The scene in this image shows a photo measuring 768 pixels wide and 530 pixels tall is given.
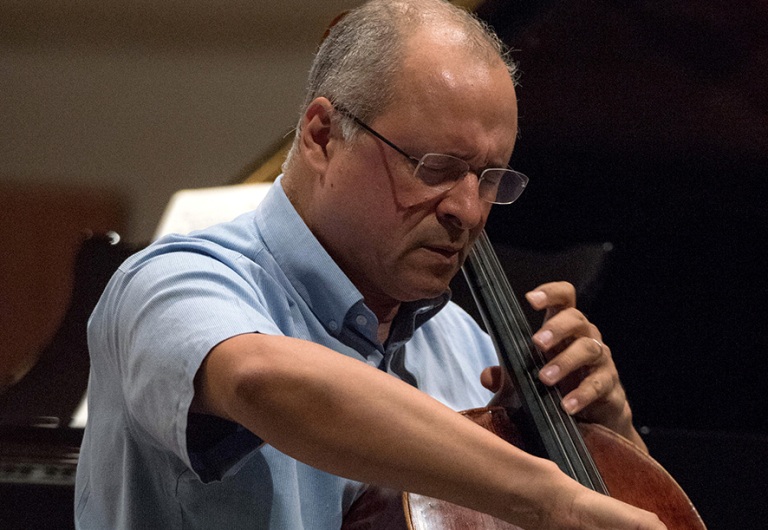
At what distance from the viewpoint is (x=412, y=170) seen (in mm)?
1048

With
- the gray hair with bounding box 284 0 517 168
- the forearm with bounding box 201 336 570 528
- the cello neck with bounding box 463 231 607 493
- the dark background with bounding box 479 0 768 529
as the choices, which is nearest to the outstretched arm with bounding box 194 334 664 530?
the forearm with bounding box 201 336 570 528

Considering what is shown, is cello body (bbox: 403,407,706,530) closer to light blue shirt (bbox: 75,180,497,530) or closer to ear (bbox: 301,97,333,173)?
light blue shirt (bbox: 75,180,497,530)

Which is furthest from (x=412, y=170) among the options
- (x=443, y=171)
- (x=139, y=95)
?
(x=139, y=95)

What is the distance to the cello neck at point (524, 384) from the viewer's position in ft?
3.51

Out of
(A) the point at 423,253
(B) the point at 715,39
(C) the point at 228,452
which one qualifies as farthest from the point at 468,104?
(B) the point at 715,39

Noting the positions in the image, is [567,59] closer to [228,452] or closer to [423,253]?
[423,253]

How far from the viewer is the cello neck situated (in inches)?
42.2

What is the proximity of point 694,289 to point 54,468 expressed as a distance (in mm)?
1351

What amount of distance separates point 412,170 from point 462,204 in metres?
0.07

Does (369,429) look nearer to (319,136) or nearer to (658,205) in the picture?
(319,136)

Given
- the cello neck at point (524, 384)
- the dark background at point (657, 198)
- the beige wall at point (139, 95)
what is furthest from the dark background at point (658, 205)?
the cello neck at point (524, 384)

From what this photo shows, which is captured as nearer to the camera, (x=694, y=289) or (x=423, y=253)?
(x=423, y=253)

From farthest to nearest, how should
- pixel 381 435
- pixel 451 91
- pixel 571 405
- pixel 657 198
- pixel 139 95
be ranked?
pixel 139 95
pixel 657 198
pixel 571 405
pixel 451 91
pixel 381 435

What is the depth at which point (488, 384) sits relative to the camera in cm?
124
